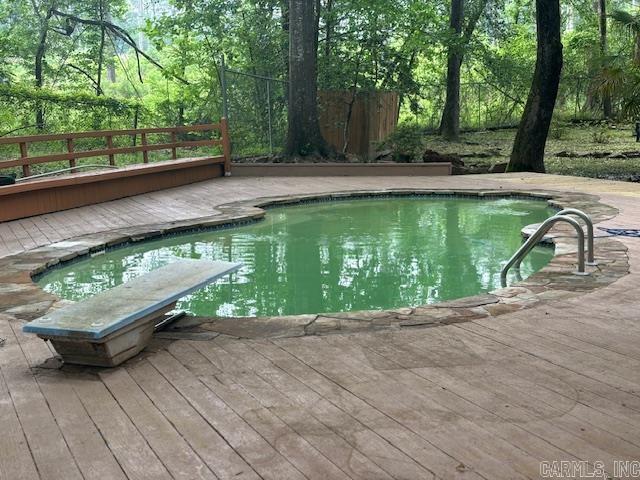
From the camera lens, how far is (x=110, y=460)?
217 cm

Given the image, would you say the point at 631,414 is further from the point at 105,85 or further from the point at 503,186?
the point at 105,85

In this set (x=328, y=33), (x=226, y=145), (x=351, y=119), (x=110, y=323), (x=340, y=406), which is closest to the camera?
(x=340, y=406)

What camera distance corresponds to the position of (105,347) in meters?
2.93

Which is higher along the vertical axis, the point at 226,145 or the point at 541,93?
the point at 541,93

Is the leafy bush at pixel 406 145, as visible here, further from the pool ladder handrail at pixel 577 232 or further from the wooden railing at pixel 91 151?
the pool ladder handrail at pixel 577 232

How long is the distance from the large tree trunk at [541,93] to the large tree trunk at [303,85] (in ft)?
11.5

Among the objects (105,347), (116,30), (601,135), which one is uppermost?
(116,30)

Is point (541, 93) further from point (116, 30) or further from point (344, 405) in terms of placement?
point (116, 30)

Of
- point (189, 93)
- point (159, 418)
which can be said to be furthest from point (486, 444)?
point (189, 93)

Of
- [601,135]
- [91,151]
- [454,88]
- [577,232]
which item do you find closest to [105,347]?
[577,232]

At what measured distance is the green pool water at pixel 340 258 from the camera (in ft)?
15.7

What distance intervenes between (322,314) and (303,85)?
344 inches

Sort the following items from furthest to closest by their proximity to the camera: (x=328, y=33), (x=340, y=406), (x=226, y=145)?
(x=328, y=33)
(x=226, y=145)
(x=340, y=406)

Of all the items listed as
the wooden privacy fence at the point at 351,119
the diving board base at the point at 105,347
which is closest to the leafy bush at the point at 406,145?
the wooden privacy fence at the point at 351,119
